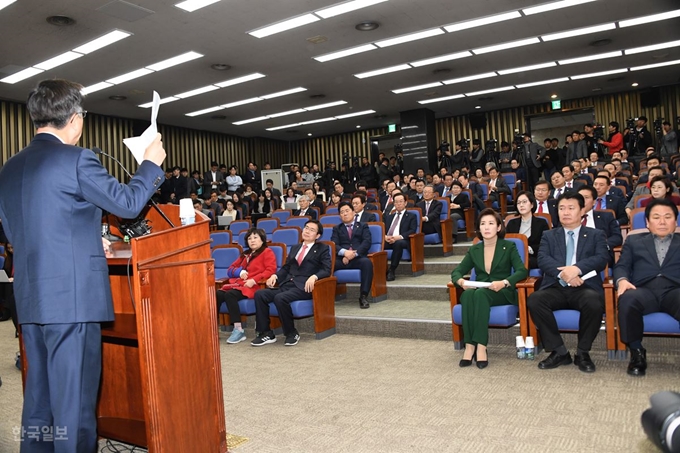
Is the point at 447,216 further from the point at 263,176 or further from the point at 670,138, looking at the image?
the point at 263,176

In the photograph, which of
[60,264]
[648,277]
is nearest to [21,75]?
[60,264]

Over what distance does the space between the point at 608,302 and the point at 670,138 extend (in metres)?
8.82

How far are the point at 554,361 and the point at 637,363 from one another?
0.48m

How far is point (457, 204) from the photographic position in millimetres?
7988

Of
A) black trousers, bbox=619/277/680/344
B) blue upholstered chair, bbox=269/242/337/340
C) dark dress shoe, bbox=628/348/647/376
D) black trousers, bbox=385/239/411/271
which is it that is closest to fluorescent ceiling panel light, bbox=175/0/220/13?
black trousers, bbox=385/239/411/271

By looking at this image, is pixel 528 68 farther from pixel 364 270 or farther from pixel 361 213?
pixel 364 270

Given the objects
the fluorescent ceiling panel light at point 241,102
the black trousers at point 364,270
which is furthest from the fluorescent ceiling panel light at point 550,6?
the fluorescent ceiling panel light at point 241,102

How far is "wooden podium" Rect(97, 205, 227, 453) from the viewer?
1.81m

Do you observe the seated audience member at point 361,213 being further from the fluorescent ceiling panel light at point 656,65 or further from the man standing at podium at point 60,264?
the fluorescent ceiling panel light at point 656,65

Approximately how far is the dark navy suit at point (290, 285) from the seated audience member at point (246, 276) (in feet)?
0.57

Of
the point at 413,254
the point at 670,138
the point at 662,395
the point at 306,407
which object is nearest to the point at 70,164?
the point at 662,395

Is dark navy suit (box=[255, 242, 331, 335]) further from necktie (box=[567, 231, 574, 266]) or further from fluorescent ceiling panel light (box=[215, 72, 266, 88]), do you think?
fluorescent ceiling panel light (box=[215, 72, 266, 88])

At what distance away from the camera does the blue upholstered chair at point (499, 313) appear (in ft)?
12.5

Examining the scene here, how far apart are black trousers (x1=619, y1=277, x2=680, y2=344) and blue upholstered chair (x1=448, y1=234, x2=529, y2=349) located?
0.66 m
